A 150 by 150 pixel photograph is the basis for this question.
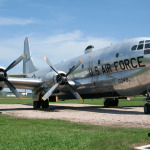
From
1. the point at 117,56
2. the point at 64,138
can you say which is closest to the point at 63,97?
the point at 117,56

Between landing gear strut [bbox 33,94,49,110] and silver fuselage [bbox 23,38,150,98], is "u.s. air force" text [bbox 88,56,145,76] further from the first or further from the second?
landing gear strut [bbox 33,94,49,110]

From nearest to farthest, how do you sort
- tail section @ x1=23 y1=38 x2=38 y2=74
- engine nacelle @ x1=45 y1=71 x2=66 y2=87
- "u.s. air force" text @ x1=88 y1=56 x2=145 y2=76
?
1. "u.s. air force" text @ x1=88 y1=56 x2=145 y2=76
2. engine nacelle @ x1=45 y1=71 x2=66 y2=87
3. tail section @ x1=23 y1=38 x2=38 y2=74

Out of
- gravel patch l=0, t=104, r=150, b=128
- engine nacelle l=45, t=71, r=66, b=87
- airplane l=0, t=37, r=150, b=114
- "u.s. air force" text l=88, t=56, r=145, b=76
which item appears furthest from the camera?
engine nacelle l=45, t=71, r=66, b=87

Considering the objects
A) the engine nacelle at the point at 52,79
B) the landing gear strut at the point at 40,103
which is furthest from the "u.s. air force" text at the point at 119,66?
the landing gear strut at the point at 40,103

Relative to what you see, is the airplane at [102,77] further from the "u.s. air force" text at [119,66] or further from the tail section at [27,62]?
the tail section at [27,62]

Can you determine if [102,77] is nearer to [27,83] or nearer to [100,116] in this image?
[100,116]

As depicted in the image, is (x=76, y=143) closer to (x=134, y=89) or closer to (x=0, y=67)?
(x=134, y=89)

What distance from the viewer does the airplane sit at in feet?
47.4

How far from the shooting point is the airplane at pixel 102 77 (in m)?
14.4

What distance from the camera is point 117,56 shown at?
52.0 feet

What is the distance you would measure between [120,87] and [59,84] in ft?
15.6

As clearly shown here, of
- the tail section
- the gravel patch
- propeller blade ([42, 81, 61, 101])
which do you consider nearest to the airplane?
propeller blade ([42, 81, 61, 101])

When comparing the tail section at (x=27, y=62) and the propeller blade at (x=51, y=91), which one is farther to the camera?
the tail section at (x=27, y=62)

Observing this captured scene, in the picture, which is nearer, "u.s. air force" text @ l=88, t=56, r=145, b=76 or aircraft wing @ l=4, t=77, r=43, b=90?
"u.s. air force" text @ l=88, t=56, r=145, b=76
